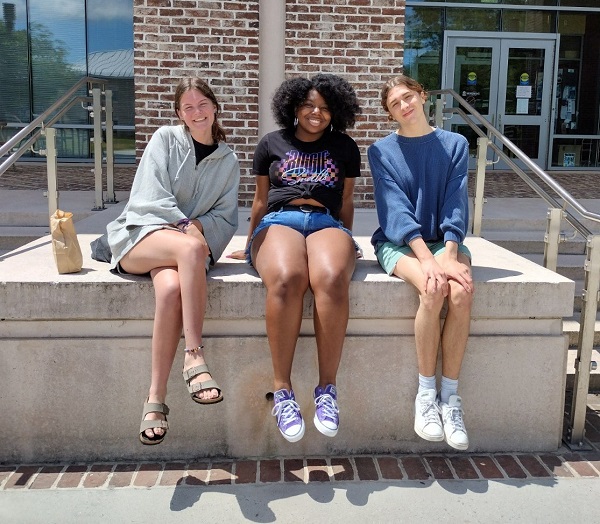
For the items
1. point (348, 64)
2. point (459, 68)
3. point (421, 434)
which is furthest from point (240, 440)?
point (459, 68)

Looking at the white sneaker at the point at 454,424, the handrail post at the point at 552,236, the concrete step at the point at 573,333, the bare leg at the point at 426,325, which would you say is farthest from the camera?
the concrete step at the point at 573,333

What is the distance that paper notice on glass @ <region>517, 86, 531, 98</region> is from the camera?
41.6ft

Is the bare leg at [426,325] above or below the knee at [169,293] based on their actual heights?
below

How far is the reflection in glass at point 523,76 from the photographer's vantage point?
12609 millimetres

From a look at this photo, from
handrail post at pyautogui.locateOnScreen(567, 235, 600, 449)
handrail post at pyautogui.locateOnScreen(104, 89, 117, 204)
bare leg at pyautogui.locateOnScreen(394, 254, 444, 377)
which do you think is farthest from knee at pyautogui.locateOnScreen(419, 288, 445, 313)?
handrail post at pyautogui.locateOnScreen(104, 89, 117, 204)

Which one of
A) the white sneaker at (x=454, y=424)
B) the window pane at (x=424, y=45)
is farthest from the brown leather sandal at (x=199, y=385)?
the window pane at (x=424, y=45)

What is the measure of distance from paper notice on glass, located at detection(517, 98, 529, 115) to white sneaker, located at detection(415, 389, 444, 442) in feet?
34.8

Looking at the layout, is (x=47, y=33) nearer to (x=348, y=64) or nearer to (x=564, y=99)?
(x=348, y=64)

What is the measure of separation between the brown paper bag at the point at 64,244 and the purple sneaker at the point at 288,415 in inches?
44.8

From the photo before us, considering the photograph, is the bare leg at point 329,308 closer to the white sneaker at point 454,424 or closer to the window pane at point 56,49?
the white sneaker at point 454,424

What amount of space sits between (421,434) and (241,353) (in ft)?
2.90

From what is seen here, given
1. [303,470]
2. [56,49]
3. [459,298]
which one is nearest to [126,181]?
[56,49]

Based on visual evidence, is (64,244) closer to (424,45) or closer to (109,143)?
(109,143)

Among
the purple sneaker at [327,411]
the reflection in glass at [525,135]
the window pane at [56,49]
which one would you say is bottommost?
the purple sneaker at [327,411]
